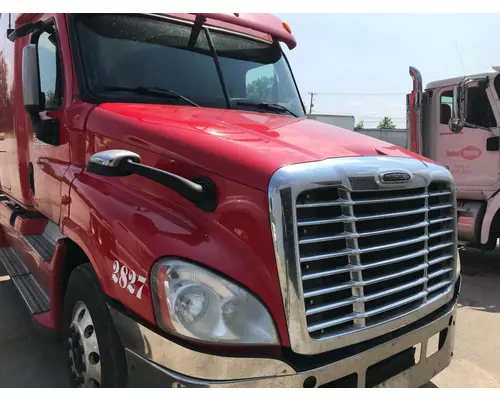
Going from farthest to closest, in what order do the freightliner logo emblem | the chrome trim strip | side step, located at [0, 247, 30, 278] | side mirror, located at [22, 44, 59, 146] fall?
1. side step, located at [0, 247, 30, 278]
2. side mirror, located at [22, 44, 59, 146]
3. the freightliner logo emblem
4. the chrome trim strip

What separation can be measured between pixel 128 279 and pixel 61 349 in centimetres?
203

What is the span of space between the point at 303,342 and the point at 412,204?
943 millimetres

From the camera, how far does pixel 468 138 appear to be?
647cm

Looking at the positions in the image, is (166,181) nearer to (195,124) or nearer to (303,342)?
(195,124)

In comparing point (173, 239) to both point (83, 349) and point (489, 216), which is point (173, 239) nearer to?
point (83, 349)

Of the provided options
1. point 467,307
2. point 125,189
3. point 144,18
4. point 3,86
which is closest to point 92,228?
point 125,189

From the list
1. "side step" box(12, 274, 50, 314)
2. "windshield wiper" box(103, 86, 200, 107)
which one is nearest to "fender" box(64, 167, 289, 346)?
"windshield wiper" box(103, 86, 200, 107)

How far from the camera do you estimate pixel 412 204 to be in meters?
2.31

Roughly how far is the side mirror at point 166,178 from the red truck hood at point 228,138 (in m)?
0.10

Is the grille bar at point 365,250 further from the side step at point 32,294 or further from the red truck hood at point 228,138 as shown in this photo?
the side step at point 32,294

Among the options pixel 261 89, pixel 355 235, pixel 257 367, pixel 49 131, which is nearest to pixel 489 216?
pixel 261 89

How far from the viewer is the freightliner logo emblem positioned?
209 centimetres

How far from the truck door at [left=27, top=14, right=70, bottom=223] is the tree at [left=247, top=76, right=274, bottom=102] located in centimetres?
131

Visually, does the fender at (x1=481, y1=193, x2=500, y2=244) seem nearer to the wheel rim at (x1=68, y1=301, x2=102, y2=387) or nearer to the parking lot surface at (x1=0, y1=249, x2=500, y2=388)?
the parking lot surface at (x1=0, y1=249, x2=500, y2=388)
